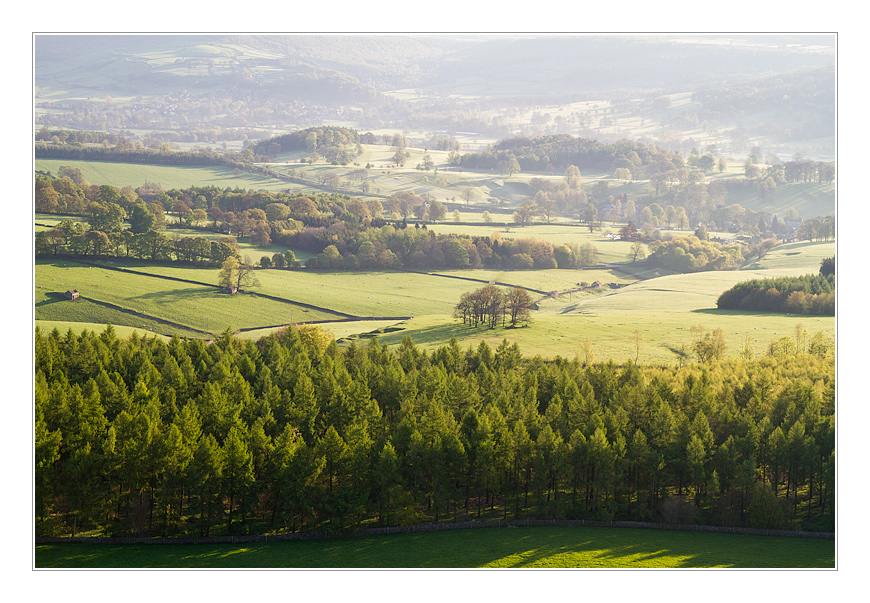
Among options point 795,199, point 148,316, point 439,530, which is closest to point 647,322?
point 795,199

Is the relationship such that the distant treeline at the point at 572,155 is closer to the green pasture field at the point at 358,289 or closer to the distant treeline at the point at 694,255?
the distant treeline at the point at 694,255

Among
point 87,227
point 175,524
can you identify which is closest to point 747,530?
point 175,524

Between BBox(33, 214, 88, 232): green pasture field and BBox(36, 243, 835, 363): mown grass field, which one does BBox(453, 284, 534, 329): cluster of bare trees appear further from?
BBox(33, 214, 88, 232): green pasture field

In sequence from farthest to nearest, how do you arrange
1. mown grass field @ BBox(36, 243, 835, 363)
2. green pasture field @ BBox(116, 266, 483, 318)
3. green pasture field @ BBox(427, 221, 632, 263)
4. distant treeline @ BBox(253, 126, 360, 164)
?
distant treeline @ BBox(253, 126, 360, 164) → green pasture field @ BBox(427, 221, 632, 263) → green pasture field @ BBox(116, 266, 483, 318) → mown grass field @ BBox(36, 243, 835, 363)

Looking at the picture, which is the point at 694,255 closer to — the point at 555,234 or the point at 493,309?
the point at 555,234

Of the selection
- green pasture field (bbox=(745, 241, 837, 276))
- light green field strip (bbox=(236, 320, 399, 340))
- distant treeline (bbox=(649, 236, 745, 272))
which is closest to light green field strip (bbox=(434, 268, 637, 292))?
distant treeline (bbox=(649, 236, 745, 272))
